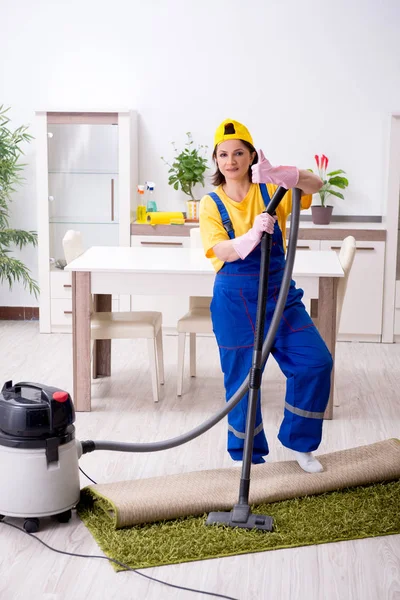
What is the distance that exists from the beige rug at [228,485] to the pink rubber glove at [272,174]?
3.30ft

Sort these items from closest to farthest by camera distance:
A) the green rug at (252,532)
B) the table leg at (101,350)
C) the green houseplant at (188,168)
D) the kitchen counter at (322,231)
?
the green rug at (252,532), the table leg at (101,350), the kitchen counter at (322,231), the green houseplant at (188,168)

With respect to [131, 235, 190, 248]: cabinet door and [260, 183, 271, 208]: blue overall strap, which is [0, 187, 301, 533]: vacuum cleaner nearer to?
[260, 183, 271, 208]: blue overall strap

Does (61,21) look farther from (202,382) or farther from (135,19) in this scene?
(202,382)

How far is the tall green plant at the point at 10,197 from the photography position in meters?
5.43

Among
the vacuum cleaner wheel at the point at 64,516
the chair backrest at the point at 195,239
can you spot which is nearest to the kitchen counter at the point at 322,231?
the chair backrest at the point at 195,239

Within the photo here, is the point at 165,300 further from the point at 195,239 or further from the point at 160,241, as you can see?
the point at 195,239

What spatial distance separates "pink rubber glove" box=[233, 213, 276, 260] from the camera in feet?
8.39

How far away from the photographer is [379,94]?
5.54 metres

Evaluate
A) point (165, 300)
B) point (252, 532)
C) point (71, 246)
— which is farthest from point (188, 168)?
point (252, 532)

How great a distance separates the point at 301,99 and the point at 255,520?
3.65 meters

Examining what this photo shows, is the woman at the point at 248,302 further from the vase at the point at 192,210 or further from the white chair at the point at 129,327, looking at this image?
the vase at the point at 192,210

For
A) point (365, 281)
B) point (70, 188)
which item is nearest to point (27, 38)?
point (70, 188)

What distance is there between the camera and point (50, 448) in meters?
2.49

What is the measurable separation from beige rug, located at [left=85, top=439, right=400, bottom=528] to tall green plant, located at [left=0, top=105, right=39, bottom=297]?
3.00 metres
